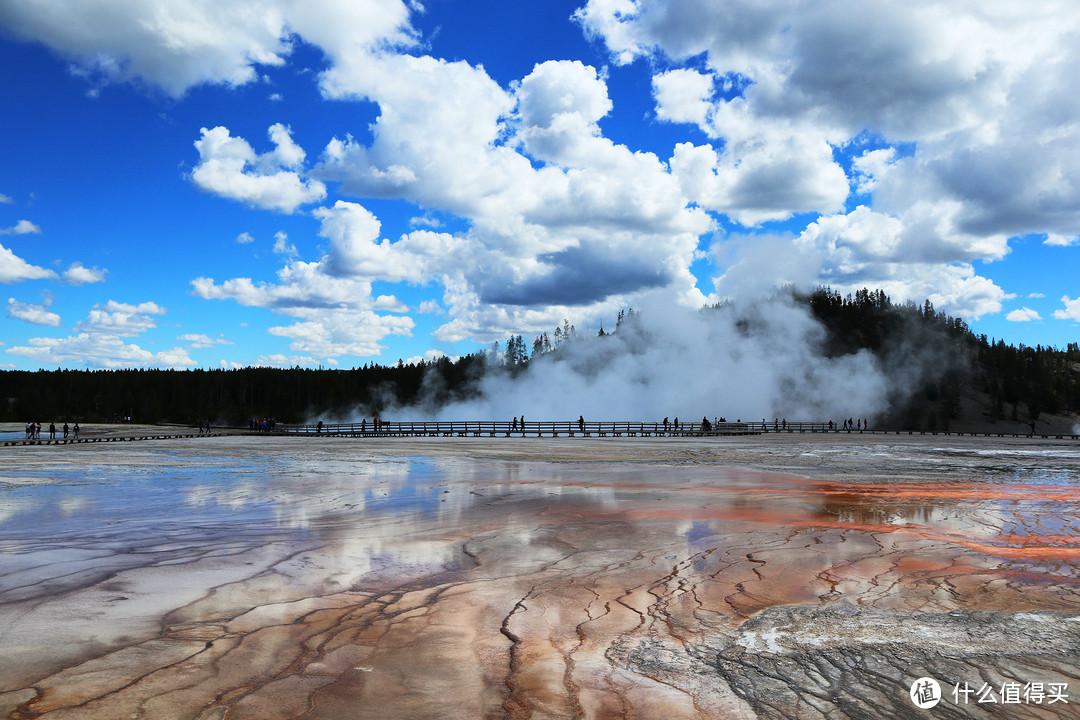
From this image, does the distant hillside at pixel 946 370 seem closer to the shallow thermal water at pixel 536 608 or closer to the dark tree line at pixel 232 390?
the dark tree line at pixel 232 390

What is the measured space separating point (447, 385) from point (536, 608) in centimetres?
15305

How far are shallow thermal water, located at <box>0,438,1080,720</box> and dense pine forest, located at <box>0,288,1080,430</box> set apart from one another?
126 m

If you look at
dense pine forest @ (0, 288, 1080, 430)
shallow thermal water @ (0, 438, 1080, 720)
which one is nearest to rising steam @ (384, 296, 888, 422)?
dense pine forest @ (0, 288, 1080, 430)

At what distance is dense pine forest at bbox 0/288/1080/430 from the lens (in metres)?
133

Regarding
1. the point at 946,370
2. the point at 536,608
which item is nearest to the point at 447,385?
the point at 946,370

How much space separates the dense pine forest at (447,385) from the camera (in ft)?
436

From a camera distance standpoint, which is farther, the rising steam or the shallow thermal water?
the rising steam

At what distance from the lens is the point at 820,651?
4.94 m

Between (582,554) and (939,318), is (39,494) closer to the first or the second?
(582,554)

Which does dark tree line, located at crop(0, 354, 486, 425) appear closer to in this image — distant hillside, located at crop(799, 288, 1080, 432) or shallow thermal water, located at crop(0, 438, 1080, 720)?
distant hillside, located at crop(799, 288, 1080, 432)

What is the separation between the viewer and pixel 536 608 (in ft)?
20.2

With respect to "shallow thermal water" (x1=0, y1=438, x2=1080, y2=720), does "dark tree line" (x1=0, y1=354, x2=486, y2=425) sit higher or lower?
higher

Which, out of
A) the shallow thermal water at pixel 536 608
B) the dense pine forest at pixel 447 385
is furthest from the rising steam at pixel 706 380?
the shallow thermal water at pixel 536 608

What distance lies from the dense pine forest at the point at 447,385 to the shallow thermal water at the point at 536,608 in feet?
414
